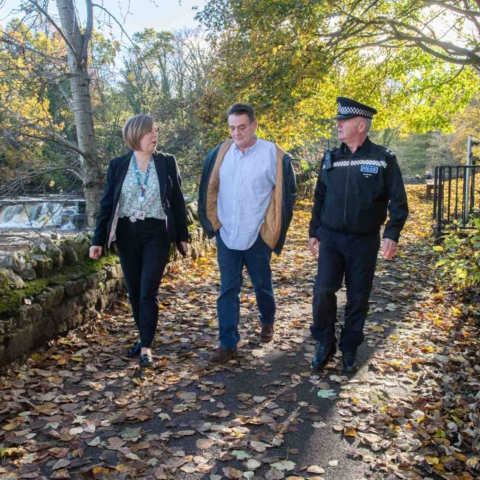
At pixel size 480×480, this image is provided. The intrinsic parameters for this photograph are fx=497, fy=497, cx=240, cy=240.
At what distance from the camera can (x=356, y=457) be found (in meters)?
2.96

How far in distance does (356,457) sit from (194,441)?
99cm

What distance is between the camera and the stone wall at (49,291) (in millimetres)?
4012

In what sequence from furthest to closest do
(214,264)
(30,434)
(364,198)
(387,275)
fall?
(214,264), (387,275), (364,198), (30,434)

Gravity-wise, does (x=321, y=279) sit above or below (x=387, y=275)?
above

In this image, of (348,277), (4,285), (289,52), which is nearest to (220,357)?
(348,277)

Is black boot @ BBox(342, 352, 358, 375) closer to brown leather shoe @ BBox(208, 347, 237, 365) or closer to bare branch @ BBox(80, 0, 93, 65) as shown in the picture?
brown leather shoe @ BBox(208, 347, 237, 365)

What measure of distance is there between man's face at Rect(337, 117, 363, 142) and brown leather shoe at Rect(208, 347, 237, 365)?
6.74ft

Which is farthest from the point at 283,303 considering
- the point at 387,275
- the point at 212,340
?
the point at 387,275

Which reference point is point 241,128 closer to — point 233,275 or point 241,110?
point 241,110

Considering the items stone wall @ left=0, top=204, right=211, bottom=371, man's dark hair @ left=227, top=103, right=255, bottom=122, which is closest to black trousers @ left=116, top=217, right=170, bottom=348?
stone wall @ left=0, top=204, right=211, bottom=371

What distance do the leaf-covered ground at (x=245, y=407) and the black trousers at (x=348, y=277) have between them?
0.42 metres

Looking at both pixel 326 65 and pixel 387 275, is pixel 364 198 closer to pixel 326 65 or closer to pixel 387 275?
pixel 387 275

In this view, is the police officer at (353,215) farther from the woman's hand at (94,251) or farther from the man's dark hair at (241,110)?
the woman's hand at (94,251)

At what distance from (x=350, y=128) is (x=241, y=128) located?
0.88 meters
